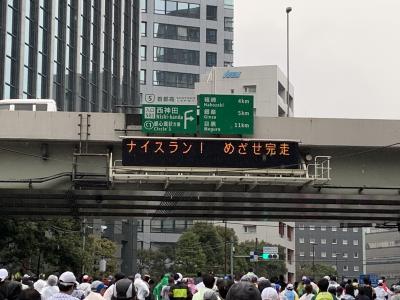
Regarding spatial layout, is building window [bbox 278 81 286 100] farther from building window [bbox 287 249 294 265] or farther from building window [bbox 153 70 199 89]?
building window [bbox 287 249 294 265]

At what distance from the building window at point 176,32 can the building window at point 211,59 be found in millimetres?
2649

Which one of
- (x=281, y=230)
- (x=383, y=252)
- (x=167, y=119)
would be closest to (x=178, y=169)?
(x=167, y=119)

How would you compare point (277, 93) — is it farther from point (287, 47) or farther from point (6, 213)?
point (6, 213)

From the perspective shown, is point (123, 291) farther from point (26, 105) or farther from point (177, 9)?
point (177, 9)

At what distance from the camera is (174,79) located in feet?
326

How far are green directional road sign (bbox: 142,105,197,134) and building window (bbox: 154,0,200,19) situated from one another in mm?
76529

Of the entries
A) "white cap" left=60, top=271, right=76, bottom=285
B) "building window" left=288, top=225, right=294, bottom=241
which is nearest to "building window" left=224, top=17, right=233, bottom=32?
"building window" left=288, top=225, right=294, bottom=241

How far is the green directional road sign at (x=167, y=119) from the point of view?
955 inches

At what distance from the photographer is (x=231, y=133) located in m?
24.4

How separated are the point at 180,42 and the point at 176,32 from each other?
149 centimetres

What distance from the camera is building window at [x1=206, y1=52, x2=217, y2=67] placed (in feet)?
331

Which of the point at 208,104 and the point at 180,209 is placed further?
the point at 180,209

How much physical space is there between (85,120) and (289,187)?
7.41 m

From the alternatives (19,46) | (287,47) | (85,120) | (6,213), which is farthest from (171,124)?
(19,46)
